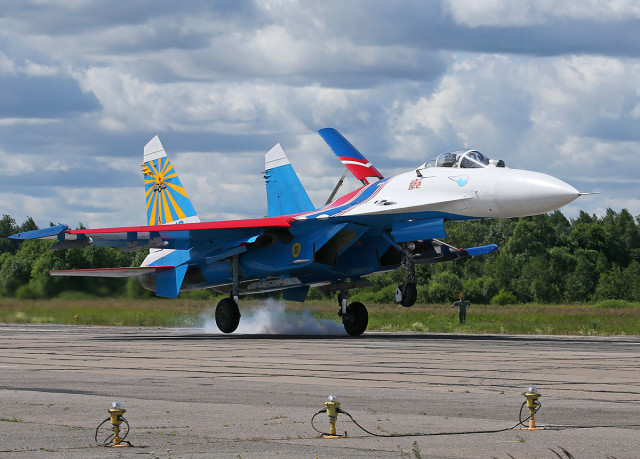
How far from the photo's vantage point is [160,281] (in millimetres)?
25000

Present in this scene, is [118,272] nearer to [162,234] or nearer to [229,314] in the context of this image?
[162,234]

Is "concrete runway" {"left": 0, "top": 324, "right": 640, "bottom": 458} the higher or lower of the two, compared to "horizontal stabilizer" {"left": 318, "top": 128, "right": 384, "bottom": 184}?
lower

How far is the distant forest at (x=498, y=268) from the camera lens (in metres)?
28.9

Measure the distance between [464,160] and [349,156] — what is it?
5.30m

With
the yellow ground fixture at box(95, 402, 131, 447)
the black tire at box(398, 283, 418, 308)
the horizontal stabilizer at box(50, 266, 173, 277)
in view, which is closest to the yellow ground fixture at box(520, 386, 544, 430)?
the yellow ground fixture at box(95, 402, 131, 447)

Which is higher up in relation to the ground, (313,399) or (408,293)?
(408,293)

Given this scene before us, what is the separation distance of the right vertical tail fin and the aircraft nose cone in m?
11.1

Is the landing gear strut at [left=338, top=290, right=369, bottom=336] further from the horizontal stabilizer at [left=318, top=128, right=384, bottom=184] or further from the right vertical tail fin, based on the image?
the right vertical tail fin

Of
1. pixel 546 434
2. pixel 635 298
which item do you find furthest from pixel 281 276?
pixel 635 298

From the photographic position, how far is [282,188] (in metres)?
27.0

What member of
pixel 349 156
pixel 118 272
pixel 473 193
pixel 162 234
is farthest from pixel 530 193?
pixel 118 272

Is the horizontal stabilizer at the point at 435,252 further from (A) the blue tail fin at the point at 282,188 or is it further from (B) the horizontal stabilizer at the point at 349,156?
(A) the blue tail fin at the point at 282,188

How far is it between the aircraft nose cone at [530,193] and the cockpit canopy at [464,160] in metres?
0.83

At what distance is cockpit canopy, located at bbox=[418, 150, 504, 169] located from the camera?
64.0 ft
